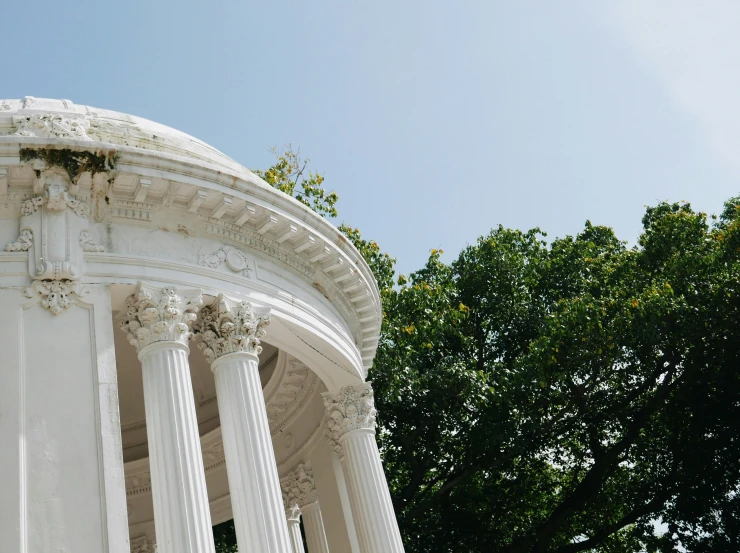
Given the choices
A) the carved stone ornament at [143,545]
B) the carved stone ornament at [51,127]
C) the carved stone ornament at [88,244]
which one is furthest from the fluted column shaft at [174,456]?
the carved stone ornament at [143,545]

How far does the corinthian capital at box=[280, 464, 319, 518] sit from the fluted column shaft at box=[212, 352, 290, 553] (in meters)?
9.52

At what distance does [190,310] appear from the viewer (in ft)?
61.8

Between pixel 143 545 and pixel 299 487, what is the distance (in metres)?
6.30

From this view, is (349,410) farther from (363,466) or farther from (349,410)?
(363,466)

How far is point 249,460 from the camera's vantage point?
18078 mm

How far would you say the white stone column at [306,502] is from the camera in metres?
27.9

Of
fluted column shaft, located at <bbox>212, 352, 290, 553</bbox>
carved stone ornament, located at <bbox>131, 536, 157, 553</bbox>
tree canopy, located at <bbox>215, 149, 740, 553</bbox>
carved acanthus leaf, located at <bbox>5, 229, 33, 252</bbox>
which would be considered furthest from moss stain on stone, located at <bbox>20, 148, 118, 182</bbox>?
tree canopy, located at <bbox>215, 149, 740, 553</bbox>

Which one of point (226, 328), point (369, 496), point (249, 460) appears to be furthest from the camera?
point (369, 496)

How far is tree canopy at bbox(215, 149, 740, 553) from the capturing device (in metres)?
34.5

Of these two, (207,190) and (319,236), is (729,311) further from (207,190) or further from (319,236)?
(207,190)

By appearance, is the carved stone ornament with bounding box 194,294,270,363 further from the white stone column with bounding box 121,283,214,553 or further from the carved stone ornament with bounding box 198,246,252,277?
the carved stone ornament with bounding box 198,246,252,277

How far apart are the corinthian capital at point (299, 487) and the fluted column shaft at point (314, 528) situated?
1.19ft

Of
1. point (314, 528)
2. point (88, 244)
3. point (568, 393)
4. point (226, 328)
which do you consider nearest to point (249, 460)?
point (226, 328)

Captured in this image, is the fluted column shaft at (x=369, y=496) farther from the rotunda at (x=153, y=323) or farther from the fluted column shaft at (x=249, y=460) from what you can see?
the fluted column shaft at (x=249, y=460)
